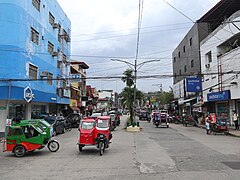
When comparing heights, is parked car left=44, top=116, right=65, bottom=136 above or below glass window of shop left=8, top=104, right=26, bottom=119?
below

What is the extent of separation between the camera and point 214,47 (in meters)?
28.8

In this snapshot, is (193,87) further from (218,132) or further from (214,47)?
(218,132)

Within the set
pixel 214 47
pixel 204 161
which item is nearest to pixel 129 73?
pixel 214 47

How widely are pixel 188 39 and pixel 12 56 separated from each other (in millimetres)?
28577

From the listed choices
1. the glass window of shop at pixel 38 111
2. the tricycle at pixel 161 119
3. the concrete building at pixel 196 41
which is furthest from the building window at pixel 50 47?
the concrete building at pixel 196 41

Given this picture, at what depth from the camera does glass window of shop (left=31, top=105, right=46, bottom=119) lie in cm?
2755

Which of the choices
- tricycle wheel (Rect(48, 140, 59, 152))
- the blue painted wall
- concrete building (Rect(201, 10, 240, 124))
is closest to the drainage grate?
tricycle wheel (Rect(48, 140, 59, 152))

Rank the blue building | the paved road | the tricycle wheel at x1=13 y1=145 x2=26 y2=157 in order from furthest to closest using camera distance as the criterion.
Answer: the blue building < the tricycle wheel at x1=13 y1=145 x2=26 y2=157 < the paved road

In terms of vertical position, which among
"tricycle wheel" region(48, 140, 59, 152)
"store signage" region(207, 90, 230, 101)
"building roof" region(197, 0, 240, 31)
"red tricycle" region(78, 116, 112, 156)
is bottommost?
"tricycle wheel" region(48, 140, 59, 152)

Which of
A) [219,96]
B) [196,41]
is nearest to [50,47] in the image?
[196,41]

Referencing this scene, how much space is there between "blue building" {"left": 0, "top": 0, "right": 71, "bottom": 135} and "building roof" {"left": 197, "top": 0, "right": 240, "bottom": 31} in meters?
19.8

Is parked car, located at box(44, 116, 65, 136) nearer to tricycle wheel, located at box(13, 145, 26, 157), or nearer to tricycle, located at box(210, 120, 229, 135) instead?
tricycle wheel, located at box(13, 145, 26, 157)

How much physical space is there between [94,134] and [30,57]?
49.0ft

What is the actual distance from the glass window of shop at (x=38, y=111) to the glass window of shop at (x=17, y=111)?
215 cm
